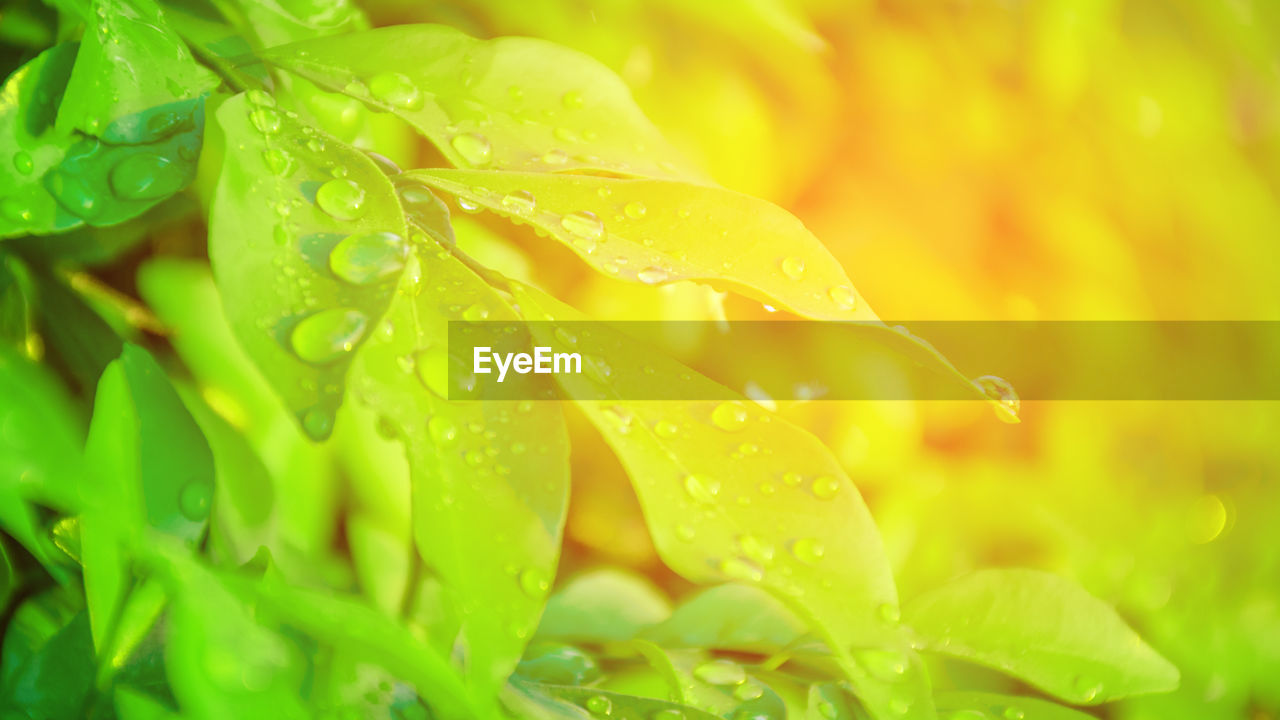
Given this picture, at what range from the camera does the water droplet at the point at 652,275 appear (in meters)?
0.17

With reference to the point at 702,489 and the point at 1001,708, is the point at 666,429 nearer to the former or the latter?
A: the point at 702,489

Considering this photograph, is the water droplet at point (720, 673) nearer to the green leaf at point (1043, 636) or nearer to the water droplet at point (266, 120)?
the green leaf at point (1043, 636)

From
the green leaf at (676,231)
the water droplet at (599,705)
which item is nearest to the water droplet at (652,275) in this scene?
the green leaf at (676,231)

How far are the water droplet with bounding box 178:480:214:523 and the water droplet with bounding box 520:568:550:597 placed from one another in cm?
9

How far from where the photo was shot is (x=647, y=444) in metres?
0.18

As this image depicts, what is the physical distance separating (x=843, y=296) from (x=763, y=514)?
0.05 m

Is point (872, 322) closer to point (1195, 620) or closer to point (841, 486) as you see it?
point (841, 486)

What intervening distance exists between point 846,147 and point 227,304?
16 centimetres

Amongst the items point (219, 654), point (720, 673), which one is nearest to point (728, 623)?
point (720, 673)

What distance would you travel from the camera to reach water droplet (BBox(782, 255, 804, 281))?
18cm

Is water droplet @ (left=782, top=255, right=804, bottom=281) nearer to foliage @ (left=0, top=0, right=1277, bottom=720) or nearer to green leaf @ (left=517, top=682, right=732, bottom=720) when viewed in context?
foliage @ (left=0, top=0, right=1277, bottom=720)

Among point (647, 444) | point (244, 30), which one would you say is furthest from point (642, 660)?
point (244, 30)

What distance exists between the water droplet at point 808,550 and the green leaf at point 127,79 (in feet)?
0.55

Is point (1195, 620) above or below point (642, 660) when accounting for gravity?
above
